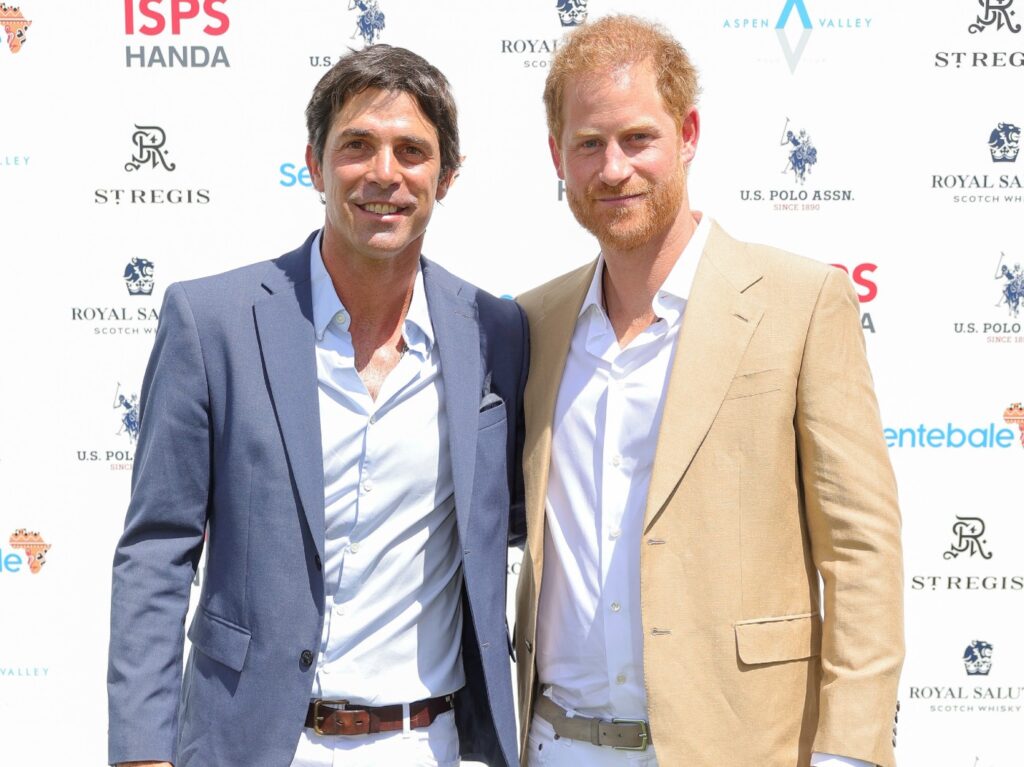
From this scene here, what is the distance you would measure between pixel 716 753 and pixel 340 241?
53.9 inches

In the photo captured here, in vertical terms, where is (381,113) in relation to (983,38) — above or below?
below

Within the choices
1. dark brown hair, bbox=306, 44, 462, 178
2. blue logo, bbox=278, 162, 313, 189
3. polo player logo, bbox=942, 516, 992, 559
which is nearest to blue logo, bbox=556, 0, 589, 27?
blue logo, bbox=278, 162, 313, 189

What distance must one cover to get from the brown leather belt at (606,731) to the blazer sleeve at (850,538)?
1.15 ft

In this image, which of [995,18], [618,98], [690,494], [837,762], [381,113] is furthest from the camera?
[995,18]

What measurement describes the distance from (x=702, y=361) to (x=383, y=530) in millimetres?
766

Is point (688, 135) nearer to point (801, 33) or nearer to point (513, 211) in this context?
point (513, 211)

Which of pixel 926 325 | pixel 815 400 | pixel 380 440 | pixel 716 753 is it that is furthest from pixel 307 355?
pixel 926 325

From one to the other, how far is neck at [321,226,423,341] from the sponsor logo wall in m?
1.65

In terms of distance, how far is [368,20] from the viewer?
12.1ft

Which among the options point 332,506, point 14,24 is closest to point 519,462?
point 332,506

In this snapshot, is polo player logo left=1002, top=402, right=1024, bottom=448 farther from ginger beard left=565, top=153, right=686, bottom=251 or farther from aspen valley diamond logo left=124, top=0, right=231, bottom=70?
aspen valley diamond logo left=124, top=0, right=231, bottom=70

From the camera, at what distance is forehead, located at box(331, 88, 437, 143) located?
2107 mm

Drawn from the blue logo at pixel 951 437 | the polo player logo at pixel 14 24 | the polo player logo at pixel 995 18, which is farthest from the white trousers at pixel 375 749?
the polo player logo at pixel 995 18

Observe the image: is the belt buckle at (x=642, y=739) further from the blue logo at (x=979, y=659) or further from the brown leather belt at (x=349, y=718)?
the blue logo at (x=979, y=659)
